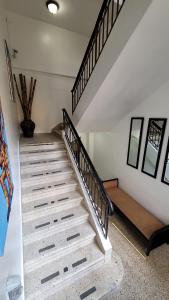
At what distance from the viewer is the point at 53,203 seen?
230cm

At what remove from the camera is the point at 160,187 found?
2.67 m

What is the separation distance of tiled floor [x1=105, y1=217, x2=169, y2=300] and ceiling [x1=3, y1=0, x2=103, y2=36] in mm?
5030

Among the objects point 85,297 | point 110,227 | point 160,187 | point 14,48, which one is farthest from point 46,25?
point 85,297

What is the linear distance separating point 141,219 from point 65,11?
5.01 m

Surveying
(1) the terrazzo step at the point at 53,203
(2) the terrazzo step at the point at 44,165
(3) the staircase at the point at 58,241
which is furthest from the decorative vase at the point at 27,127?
(1) the terrazzo step at the point at 53,203

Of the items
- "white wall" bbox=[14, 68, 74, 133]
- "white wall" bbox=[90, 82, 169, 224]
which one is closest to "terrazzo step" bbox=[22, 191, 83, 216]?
"white wall" bbox=[90, 82, 169, 224]

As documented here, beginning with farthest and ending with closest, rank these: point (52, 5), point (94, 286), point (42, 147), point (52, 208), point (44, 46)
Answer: point (44, 46), point (42, 147), point (52, 5), point (52, 208), point (94, 286)

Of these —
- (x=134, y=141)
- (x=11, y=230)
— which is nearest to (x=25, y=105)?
(x=134, y=141)

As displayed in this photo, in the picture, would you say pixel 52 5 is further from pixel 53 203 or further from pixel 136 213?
pixel 136 213

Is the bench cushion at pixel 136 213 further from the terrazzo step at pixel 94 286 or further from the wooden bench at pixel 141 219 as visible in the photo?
the terrazzo step at pixel 94 286

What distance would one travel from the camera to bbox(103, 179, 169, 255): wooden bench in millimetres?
2199

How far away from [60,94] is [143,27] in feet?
11.2

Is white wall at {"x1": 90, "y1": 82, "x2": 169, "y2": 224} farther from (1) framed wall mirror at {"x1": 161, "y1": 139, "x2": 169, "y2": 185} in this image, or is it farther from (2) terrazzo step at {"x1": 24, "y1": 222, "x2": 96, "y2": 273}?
(2) terrazzo step at {"x1": 24, "y1": 222, "x2": 96, "y2": 273}

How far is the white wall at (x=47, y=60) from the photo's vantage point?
357 cm
